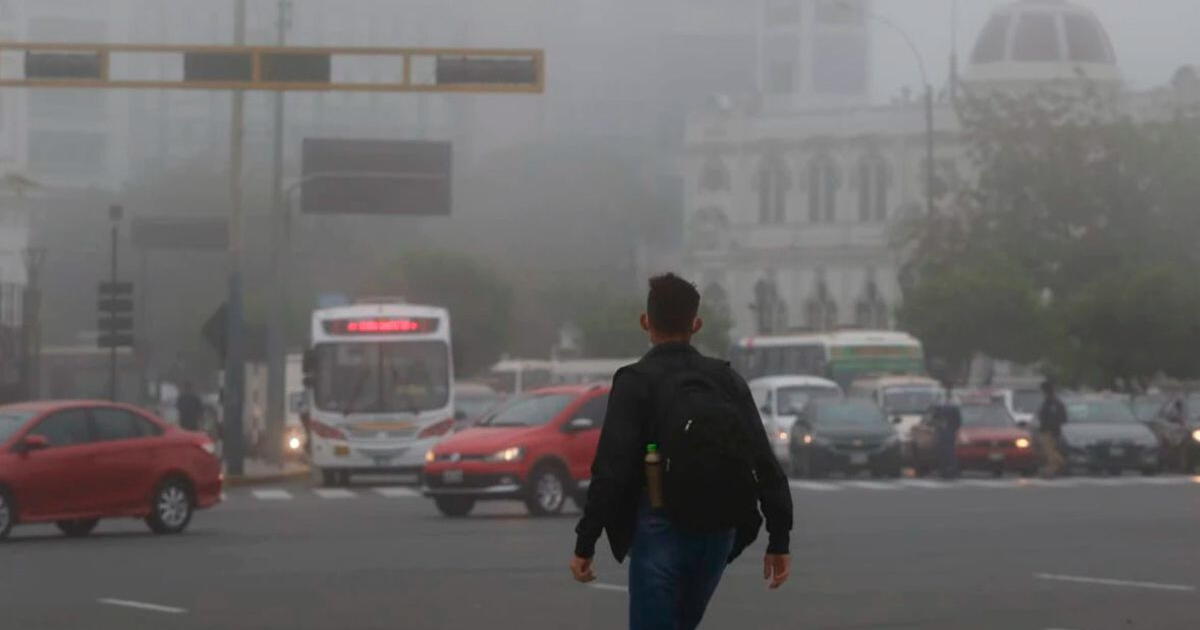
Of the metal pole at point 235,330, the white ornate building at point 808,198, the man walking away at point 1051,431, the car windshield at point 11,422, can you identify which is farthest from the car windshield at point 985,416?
the white ornate building at point 808,198

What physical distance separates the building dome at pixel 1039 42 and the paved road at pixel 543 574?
10228cm

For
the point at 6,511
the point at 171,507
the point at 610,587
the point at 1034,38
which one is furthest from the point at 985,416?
the point at 1034,38

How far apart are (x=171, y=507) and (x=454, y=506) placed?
496 centimetres

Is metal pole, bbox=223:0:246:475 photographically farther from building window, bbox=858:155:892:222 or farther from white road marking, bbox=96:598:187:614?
building window, bbox=858:155:892:222

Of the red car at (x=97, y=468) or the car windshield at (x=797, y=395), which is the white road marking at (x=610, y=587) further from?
the car windshield at (x=797, y=395)

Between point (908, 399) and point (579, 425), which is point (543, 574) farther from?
point (908, 399)

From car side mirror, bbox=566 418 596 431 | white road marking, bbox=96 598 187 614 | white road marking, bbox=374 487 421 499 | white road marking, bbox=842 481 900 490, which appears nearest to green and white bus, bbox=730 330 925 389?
white road marking, bbox=842 481 900 490

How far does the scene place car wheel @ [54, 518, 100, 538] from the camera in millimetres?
27395

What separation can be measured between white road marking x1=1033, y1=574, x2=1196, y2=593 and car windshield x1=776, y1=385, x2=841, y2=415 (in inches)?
1202

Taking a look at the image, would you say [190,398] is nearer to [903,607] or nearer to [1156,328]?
[1156,328]

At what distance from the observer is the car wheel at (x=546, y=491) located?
3072 cm

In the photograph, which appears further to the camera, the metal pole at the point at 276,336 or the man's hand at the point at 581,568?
the metal pole at the point at 276,336

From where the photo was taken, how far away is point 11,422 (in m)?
26.1

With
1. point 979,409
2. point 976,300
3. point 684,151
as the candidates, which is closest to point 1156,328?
point 976,300
